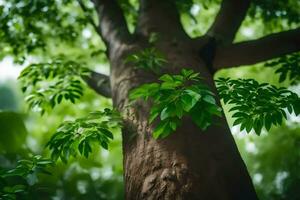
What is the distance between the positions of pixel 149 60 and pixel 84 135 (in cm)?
78

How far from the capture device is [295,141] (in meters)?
5.20

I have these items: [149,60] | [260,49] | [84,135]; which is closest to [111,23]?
[149,60]

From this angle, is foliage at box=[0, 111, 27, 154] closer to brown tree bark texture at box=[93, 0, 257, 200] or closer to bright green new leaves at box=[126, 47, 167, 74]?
brown tree bark texture at box=[93, 0, 257, 200]

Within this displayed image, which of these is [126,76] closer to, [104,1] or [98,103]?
[104,1]

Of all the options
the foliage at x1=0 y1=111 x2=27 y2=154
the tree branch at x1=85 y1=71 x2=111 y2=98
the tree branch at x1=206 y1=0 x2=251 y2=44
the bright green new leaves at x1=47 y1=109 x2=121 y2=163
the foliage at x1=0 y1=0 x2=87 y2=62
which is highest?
the foliage at x1=0 y1=0 x2=87 y2=62

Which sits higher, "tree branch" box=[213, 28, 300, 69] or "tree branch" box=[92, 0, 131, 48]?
"tree branch" box=[92, 0, 131, 48]

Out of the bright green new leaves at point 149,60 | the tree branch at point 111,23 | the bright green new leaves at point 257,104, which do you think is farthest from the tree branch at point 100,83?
the bright green new leaves at point 257,104

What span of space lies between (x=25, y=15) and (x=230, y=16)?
221cm

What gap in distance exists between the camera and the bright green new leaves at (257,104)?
2080 mm

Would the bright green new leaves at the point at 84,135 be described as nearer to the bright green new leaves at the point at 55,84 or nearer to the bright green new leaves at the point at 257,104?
the bright green new leaves at the point at 55,84

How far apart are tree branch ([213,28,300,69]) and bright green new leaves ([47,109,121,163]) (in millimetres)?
1176

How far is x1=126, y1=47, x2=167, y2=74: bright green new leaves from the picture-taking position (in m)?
2.68

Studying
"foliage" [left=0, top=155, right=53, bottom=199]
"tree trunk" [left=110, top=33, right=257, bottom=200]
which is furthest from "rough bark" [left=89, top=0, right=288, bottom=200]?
"foliage" [left=0, top=155, right=53, bottom=199]

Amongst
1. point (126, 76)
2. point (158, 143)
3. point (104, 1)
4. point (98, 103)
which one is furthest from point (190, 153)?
point (98, 103)
